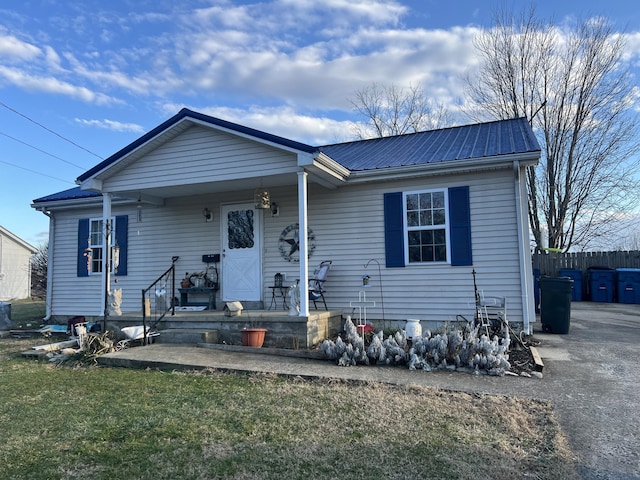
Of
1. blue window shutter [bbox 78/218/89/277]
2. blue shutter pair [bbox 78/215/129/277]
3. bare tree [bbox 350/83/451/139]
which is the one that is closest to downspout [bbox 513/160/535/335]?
blue shutter pair [bbox 78/215/129/277]

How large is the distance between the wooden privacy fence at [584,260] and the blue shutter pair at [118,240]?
43.5 feet

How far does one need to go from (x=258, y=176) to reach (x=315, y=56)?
645cm

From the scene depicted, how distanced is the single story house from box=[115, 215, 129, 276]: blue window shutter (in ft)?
0.12

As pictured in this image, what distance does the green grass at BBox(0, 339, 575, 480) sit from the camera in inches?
113

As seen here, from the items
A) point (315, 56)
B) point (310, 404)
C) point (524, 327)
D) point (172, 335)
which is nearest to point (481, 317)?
point (524, 327)

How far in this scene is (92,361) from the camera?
6.18 m

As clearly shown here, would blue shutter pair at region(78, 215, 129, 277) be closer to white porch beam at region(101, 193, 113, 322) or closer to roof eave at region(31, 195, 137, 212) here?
roof eave at region(31, 195, 137, 212)

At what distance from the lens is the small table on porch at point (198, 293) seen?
9.15 metres

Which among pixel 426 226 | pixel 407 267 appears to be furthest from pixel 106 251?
pixel 426 226

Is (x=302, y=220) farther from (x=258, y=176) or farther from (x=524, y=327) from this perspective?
(x=524, y=327)

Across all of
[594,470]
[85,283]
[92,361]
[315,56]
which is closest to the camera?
[594,470]

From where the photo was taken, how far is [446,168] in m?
7.49

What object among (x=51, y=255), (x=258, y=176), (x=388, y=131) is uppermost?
(x=388, y=131)

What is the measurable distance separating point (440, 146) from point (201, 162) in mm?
4551
